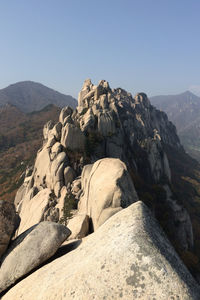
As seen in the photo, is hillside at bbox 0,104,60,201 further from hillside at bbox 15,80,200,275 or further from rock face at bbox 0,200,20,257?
rock face at bbox 0,200,20,257

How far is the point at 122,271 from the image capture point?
5.87m

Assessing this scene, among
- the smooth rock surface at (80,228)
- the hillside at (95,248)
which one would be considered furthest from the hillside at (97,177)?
the smooth rock surface at (80,228)

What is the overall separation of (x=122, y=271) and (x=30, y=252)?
4.93 meters

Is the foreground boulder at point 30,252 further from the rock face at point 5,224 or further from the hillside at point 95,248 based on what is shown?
the rock face at point 5,224

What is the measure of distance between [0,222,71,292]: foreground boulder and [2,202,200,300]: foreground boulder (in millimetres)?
832

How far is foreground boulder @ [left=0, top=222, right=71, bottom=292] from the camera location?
8.88m

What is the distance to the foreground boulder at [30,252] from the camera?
8.88m

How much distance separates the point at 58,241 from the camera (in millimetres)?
9352

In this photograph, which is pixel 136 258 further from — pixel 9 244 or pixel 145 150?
pixel 145 150

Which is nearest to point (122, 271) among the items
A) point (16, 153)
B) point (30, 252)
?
point (30, 252)

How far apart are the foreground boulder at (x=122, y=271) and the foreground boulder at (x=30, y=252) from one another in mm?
832

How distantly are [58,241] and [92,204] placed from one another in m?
5.78

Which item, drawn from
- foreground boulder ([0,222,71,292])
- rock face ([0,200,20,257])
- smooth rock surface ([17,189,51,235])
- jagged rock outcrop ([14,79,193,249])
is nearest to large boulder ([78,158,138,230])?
jagged rock outcrop ([14,79,193,249])

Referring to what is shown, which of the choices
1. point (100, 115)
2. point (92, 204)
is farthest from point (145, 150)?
point (92, 204)
